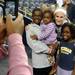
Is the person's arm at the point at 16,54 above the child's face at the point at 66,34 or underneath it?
above

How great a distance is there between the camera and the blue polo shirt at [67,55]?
2.49 meters

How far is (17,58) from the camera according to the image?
2.20 ft

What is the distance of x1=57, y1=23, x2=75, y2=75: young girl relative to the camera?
249cm

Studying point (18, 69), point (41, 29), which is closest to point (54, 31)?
point (41, 29)

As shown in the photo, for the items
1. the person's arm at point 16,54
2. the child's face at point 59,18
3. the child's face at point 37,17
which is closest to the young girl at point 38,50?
the child's face at point 37,17

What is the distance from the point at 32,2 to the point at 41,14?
1764mm

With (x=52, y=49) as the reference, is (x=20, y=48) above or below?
above

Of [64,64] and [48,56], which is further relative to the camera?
[48,56]

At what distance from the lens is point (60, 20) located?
278cm

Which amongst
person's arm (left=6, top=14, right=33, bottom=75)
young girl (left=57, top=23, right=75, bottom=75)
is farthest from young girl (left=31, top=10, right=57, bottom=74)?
person's arm (left=6, top=14, right=33, bottom=75)

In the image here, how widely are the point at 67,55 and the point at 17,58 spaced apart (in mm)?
1863

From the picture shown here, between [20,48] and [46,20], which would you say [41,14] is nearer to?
[46,20]

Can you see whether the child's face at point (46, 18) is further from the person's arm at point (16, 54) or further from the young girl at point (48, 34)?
the person's arm at point (16, 54)

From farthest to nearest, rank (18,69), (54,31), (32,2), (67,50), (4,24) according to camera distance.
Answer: (32,2) < (54,31) < (67,50) < (4,24) < (18,69)
